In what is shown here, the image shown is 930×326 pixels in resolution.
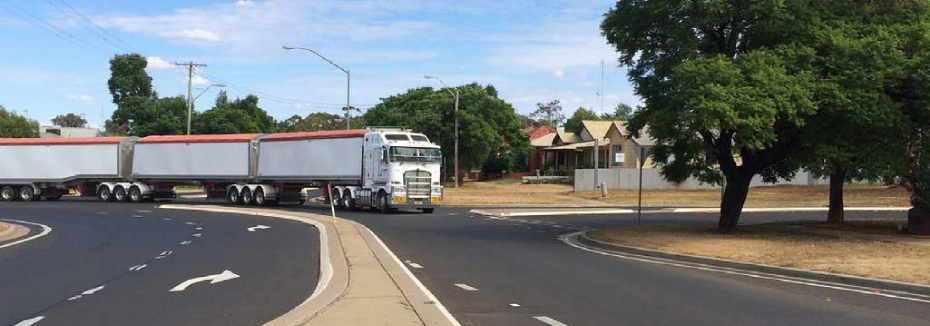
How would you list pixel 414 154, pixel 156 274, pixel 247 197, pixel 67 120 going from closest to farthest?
1. pixel 156 274
2. pixel 414 154
3. pixel 247 197
4. pixel 67 120

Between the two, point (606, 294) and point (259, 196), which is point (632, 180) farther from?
point (606, 294)

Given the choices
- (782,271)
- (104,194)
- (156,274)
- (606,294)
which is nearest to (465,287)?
(606,294)

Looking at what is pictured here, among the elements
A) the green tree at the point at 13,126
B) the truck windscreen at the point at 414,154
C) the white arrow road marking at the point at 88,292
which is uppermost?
the green tree at the point at 13,126

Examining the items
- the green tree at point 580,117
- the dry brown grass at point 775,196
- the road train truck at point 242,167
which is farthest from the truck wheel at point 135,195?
the green tree at point 580,117

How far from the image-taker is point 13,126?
73500mm

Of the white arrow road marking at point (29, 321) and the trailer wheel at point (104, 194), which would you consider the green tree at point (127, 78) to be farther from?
the white arrow road marking at point (29, 321)

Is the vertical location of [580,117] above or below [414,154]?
above

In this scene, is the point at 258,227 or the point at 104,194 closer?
the point at 258,227

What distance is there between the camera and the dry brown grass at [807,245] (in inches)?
571

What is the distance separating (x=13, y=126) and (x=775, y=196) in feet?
212

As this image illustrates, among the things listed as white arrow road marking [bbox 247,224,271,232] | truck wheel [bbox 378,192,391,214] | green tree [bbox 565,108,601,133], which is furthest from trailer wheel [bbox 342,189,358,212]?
green tree [bbox 565,108,601,133]

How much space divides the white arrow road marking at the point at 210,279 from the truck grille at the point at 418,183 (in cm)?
2048

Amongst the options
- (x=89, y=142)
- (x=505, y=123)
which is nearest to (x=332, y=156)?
(x=89, y=142)

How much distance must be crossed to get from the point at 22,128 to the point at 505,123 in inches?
1798
